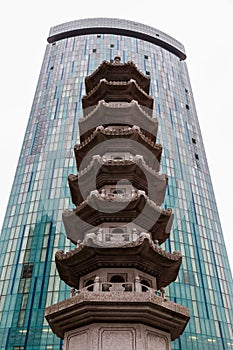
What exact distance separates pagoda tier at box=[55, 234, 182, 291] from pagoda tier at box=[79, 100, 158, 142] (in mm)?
10756

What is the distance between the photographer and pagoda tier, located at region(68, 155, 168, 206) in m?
23.5

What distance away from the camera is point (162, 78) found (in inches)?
3627

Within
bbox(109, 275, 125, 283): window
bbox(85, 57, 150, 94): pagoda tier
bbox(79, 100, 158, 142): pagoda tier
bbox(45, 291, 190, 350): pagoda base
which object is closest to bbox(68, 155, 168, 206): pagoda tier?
bbox(79, 100, 158, 142): pagoda tier

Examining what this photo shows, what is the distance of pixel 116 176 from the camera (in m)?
23.8

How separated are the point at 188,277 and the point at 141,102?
3943cm

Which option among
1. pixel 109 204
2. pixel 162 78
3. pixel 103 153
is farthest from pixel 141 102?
pixel 162 78

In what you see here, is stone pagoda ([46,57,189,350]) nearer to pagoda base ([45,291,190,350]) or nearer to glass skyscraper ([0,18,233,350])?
pagoda base ([45,291,190,350])

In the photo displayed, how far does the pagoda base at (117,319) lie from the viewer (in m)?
17.0

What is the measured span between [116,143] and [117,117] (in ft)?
8.69

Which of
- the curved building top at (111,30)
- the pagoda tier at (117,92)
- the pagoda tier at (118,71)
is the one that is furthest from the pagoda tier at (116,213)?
the curved building top at (111,30)

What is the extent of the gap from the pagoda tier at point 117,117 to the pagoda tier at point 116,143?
3.94 feet

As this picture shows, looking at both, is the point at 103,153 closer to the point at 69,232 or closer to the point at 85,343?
the point at 69,232

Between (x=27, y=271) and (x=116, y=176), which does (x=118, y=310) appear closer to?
(x=116, y=176)

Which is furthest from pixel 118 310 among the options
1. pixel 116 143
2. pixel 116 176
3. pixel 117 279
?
pixel 116 143
